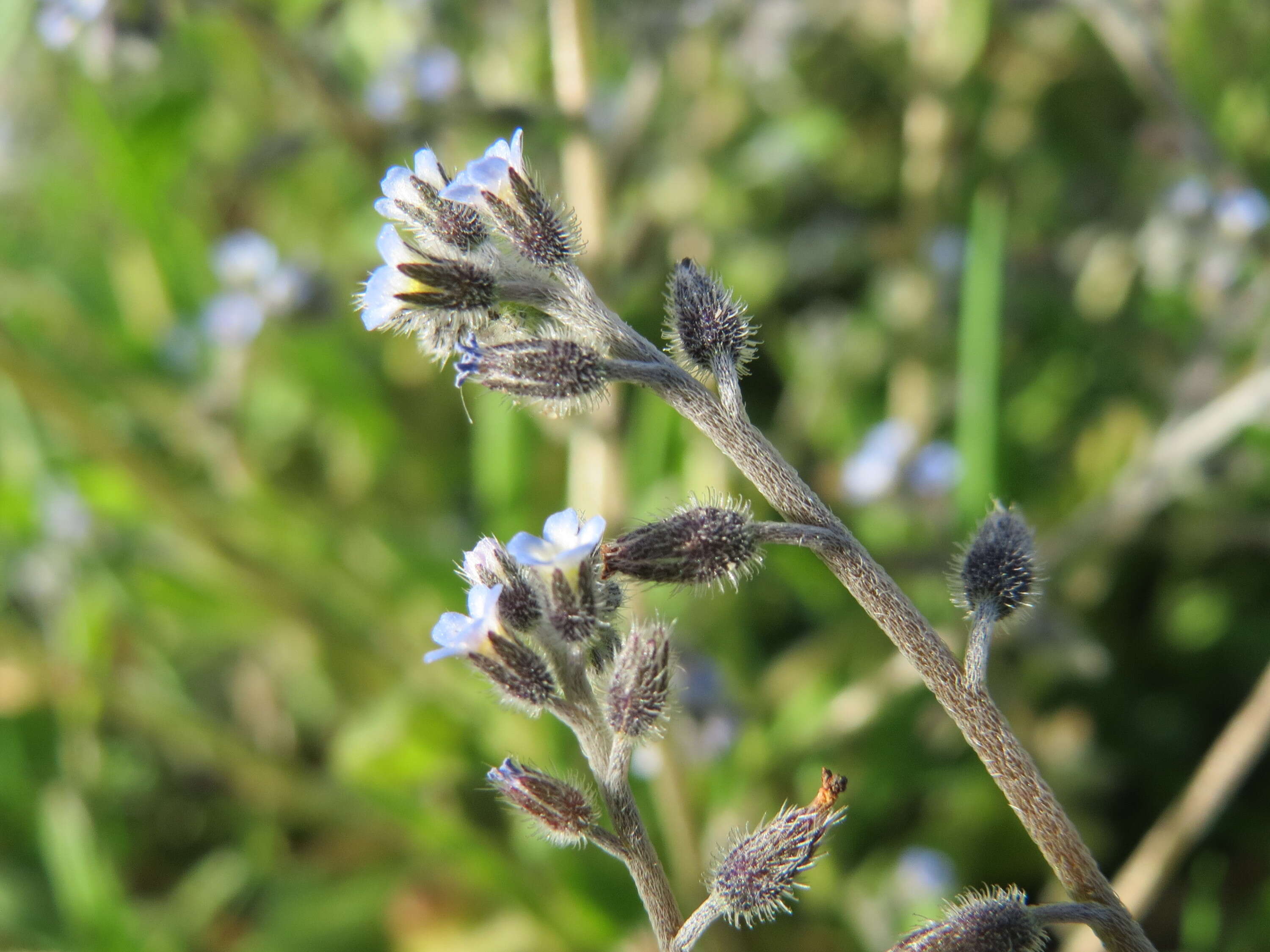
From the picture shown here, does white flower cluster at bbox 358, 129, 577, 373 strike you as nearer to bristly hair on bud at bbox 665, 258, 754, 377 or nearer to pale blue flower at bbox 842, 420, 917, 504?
bristly hair on bud at bbox 665, 258, 754, 377

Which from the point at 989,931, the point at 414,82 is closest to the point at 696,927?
the point at 989,931

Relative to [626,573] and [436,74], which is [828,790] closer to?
[626,573]

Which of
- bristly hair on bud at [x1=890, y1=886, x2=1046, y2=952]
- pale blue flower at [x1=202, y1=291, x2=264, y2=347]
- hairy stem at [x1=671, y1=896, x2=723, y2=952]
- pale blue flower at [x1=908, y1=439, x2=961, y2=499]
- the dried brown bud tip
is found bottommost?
bristly hair on bud at [x1=890, y1=886, x2=1046, y2=952]

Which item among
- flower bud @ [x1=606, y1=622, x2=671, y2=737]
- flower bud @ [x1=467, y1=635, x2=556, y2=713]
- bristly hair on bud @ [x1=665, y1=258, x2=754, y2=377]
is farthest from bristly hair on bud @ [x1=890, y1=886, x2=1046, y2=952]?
bristly hair on bud @ [x1=665, y1=258, x2=754, y2=377]

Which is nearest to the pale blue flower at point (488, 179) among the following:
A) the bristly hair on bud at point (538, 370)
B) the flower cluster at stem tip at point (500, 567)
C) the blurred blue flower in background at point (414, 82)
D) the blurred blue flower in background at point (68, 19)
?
the bristly hair on bud at point (538, 370)

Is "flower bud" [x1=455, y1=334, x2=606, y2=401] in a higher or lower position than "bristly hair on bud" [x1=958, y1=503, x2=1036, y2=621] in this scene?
higher

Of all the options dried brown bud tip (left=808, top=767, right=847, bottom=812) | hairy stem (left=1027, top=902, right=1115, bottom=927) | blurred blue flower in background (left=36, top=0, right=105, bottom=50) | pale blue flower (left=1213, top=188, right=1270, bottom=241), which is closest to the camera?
hairy stem (left=1027, top=902, right=1115, bottom=927)
